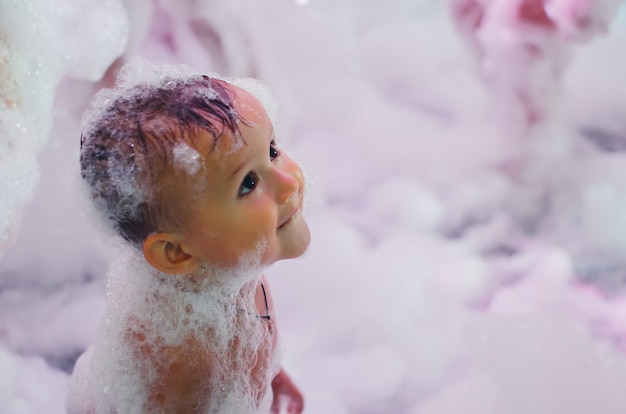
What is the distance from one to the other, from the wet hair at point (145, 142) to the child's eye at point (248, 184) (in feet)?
0.14

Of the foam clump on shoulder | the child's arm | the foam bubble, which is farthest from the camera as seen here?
the child's arm

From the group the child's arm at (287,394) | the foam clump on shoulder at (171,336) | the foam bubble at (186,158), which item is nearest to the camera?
the foam bubble at (186,158)

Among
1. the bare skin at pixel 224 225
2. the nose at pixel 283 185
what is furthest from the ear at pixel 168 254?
the nose at pixel 283 185

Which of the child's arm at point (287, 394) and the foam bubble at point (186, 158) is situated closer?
the foam bubble at point (186, 158)

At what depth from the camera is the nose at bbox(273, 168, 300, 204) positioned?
2.29 feet

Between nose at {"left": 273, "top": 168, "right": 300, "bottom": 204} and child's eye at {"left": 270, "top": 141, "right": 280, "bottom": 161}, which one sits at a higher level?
child's eye at {"left": 270, "top": 141, "right": 280, "bottom": 161}

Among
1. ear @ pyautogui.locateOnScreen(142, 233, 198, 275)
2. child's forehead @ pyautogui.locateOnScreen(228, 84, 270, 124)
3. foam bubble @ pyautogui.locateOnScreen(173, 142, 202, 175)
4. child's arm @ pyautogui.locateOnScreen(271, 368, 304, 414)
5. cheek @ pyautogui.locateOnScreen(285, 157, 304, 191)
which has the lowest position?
child's arm @ pyautogui.locateOnScreen(271, 368, 304, 414)

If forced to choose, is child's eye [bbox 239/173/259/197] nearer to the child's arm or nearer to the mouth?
the mouth

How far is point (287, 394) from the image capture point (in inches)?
38.4

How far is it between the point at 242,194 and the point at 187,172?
6cm

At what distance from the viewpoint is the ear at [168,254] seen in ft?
2.21

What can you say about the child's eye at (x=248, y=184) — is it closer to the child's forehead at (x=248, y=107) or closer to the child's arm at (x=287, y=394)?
the child's forehead at (x=248, y=107)

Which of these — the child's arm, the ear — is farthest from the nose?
the child's arm

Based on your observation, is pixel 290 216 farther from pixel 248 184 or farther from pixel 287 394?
pixel 287 394
